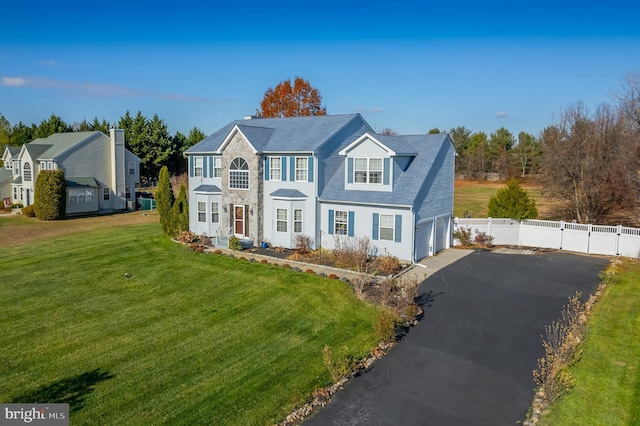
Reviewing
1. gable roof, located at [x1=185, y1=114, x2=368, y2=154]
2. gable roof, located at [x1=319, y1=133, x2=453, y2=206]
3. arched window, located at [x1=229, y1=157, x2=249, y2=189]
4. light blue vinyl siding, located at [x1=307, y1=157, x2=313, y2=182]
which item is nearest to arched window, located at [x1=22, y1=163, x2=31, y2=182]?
gable roof, located at [x1=185, y1=114, x2=368, y2=154]

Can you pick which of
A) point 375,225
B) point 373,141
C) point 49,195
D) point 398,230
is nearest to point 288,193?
point 375,225

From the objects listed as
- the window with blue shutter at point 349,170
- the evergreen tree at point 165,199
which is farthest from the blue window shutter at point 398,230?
the evergreen tree at point 165,199

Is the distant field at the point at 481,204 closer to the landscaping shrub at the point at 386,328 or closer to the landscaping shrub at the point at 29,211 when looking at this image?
the landscaping shrub at the point at 386,328

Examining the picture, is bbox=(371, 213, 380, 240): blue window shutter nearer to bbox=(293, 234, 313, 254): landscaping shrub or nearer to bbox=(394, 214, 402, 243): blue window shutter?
bbox=(394, 214, 402, 243): blue window shutter

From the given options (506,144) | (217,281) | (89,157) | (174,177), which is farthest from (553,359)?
(506,144)

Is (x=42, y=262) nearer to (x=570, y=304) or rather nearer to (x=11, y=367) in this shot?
(x=11, y=367)

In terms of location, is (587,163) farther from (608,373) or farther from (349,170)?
(608,373)
